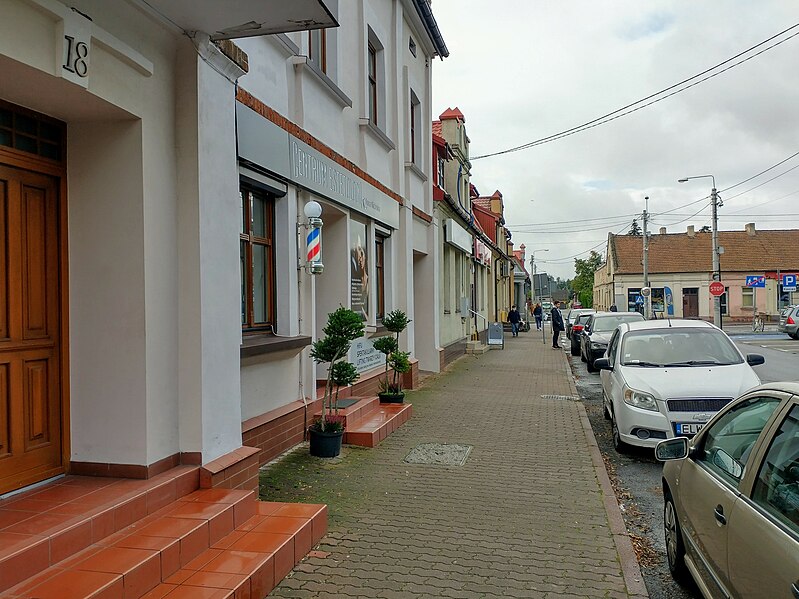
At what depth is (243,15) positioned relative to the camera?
4.79 meters

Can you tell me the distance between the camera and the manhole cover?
301 inches

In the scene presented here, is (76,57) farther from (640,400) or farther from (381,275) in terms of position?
(381,275)

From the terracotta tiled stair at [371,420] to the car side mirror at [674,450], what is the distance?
4.50m

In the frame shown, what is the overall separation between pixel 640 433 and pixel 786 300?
55.0 metres

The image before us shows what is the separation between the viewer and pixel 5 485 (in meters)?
4.05

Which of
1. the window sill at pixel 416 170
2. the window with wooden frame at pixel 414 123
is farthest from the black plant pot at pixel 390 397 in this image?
the window with wooden frame at pixel 414 123

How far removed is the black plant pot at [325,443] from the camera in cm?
737

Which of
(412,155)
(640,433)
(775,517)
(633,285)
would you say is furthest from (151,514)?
(633,285)

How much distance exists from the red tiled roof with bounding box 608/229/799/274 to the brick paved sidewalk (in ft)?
174

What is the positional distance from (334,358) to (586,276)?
9195cm

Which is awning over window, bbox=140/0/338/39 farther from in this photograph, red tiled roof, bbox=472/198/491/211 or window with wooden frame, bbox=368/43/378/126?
red tiled roof, bbox=472/198/491/211

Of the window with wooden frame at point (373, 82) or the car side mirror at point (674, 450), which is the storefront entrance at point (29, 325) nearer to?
the car side mirror at point (674, 450)

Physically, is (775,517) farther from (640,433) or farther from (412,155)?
(412,155)

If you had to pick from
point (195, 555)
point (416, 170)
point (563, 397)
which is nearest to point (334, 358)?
point (195, 555)
